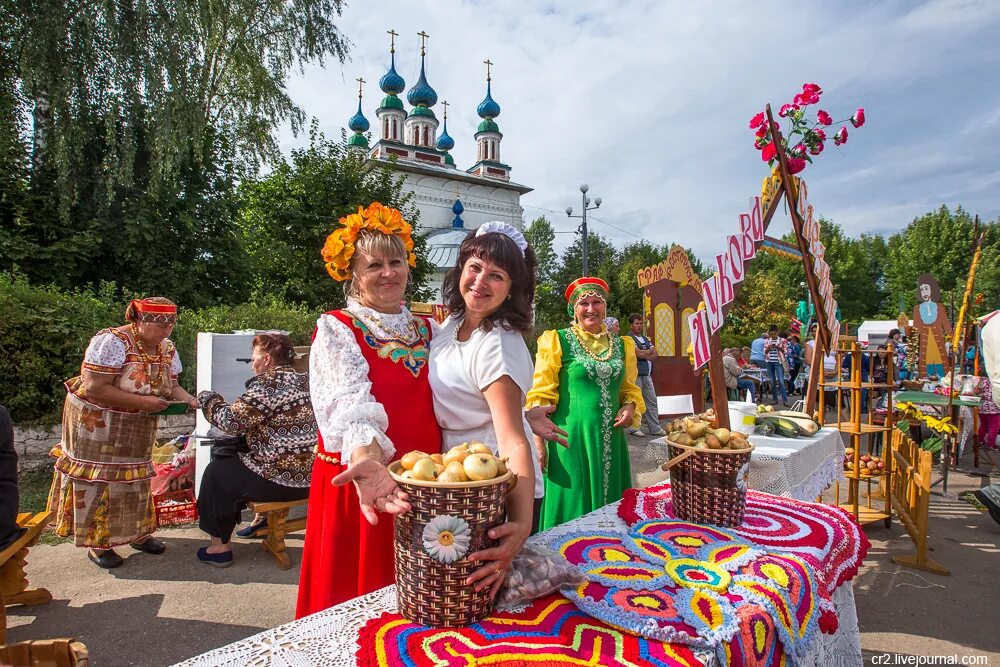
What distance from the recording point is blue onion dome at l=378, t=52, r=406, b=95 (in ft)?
126

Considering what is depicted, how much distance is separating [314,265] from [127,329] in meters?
9.19

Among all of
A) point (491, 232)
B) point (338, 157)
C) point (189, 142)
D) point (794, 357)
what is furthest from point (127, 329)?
point (794, 357)

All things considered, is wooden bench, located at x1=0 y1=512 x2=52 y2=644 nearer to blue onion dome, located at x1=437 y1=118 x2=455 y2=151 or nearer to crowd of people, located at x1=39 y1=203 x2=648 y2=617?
crowd of people, located at x1=39 y1=203 x2=648 y2=617

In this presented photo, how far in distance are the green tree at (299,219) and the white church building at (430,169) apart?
21663 mm

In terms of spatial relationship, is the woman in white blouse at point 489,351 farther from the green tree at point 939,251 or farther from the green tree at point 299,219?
the green tree at point 939,251

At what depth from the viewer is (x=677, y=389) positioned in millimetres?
9430

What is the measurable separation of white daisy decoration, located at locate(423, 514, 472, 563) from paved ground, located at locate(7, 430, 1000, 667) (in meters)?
2.78

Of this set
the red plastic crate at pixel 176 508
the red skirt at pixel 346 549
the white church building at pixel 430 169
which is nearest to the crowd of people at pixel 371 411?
the red skirt at pixel 346 549

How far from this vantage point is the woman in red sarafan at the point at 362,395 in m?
1.61

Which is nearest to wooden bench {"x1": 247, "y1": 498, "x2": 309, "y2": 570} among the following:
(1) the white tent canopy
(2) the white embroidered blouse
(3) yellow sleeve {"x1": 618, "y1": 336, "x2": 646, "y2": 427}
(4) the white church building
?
(3) yellow sleeve {"x1": 618, "y1": 336, "x2": 646, "y2": 427}

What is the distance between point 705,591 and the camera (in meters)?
1.31

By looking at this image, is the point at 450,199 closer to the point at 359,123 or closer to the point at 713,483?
the point at 359,123

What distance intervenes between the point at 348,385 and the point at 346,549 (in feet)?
1.97

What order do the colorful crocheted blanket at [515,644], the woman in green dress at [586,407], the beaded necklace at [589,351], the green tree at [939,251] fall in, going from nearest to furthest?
the colorful crocheted blanket at [515,644], the woman in green dress at [586,407], the beaded necklace at [589,351], the green tree at [939,251]
